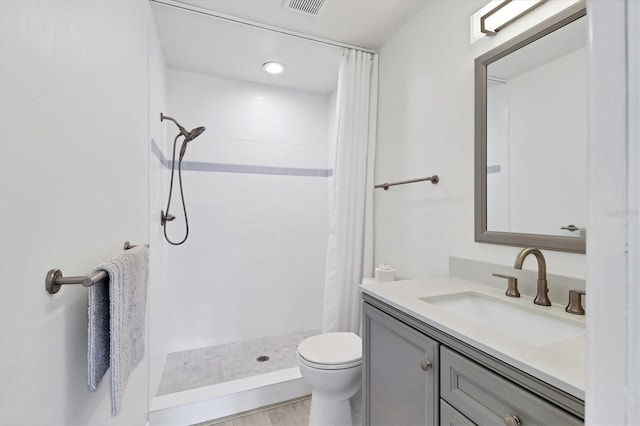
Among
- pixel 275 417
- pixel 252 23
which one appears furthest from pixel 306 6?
pixel 275 417

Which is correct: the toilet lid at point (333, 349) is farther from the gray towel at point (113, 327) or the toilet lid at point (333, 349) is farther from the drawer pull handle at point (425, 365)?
the gray towel at point (113, 327)

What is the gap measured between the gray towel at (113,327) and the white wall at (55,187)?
0.06m

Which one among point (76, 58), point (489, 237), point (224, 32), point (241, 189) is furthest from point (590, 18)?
point (241, 189)

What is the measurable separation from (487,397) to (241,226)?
7.60ft

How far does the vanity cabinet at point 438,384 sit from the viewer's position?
2.18 feet

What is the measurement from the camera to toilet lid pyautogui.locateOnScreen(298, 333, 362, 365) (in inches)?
59.3

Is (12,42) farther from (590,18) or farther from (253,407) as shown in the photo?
(253,407)

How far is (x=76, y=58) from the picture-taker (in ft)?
2.59

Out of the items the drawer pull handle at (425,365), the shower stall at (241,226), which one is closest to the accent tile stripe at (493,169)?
the drawer pull handle at (425,365)

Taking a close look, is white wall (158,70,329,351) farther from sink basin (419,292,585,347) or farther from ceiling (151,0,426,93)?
sink basin (419,292,585,347)

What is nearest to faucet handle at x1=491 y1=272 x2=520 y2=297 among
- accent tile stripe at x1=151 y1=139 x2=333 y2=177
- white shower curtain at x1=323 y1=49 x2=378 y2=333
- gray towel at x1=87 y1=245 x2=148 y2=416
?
white shower curtain at x1=323 y1=49 x2=378 y2=333

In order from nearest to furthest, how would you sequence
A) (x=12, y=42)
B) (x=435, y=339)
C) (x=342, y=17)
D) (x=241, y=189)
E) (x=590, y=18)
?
(x=590, y=18) → (x=12, y=42) → (x=435, y=339) → (x=342, y=17) → (x=241, y=189)

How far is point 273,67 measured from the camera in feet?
7.93

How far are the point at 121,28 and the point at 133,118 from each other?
0.35m
